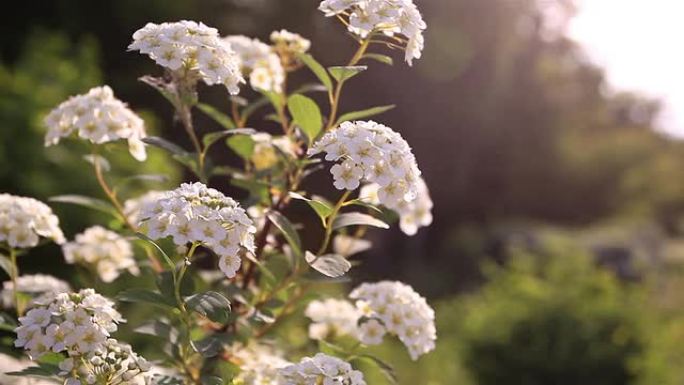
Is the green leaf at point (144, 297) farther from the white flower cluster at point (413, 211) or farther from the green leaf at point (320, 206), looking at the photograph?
the white flower cluster at point (413, 211)

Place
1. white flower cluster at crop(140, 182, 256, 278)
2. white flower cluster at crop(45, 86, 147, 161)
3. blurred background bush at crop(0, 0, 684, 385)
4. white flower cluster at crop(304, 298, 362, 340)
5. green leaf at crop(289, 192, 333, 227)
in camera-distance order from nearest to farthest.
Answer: white flower cluster at crop(140, 182, 256, 278)
green leaf at crop(289, 192, 333, 227)
white flower cluster at crop(45, 86, 147, 161)
white flower cluster at crop(304, 298, 362, 340)
blurred background bush at crop(0, 0, 684, 385)

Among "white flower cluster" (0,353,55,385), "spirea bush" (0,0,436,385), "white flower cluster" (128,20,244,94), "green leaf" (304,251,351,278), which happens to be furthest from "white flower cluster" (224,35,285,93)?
"white flower cluster" (0,353,55,385)

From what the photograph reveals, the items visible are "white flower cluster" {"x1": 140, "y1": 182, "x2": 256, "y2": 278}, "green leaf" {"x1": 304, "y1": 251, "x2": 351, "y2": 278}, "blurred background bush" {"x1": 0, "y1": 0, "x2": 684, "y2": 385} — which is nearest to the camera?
"white flower cluster" {"x1": 140, "y1": 182, "x2": 256, "y2": 278}

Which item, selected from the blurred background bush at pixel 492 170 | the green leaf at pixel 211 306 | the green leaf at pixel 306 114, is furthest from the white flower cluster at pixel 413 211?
the blurred background bush at pixel 492 170

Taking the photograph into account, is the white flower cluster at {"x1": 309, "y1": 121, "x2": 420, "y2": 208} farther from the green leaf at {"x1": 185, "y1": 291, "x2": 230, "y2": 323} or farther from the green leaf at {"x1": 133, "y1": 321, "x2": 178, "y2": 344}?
the green leaf at {"x1": 133, "y1": 321, "x2": 178, "y2": 344}

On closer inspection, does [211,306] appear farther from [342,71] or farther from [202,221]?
[342,71]

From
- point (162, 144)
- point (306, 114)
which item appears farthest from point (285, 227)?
point (162, 144)
